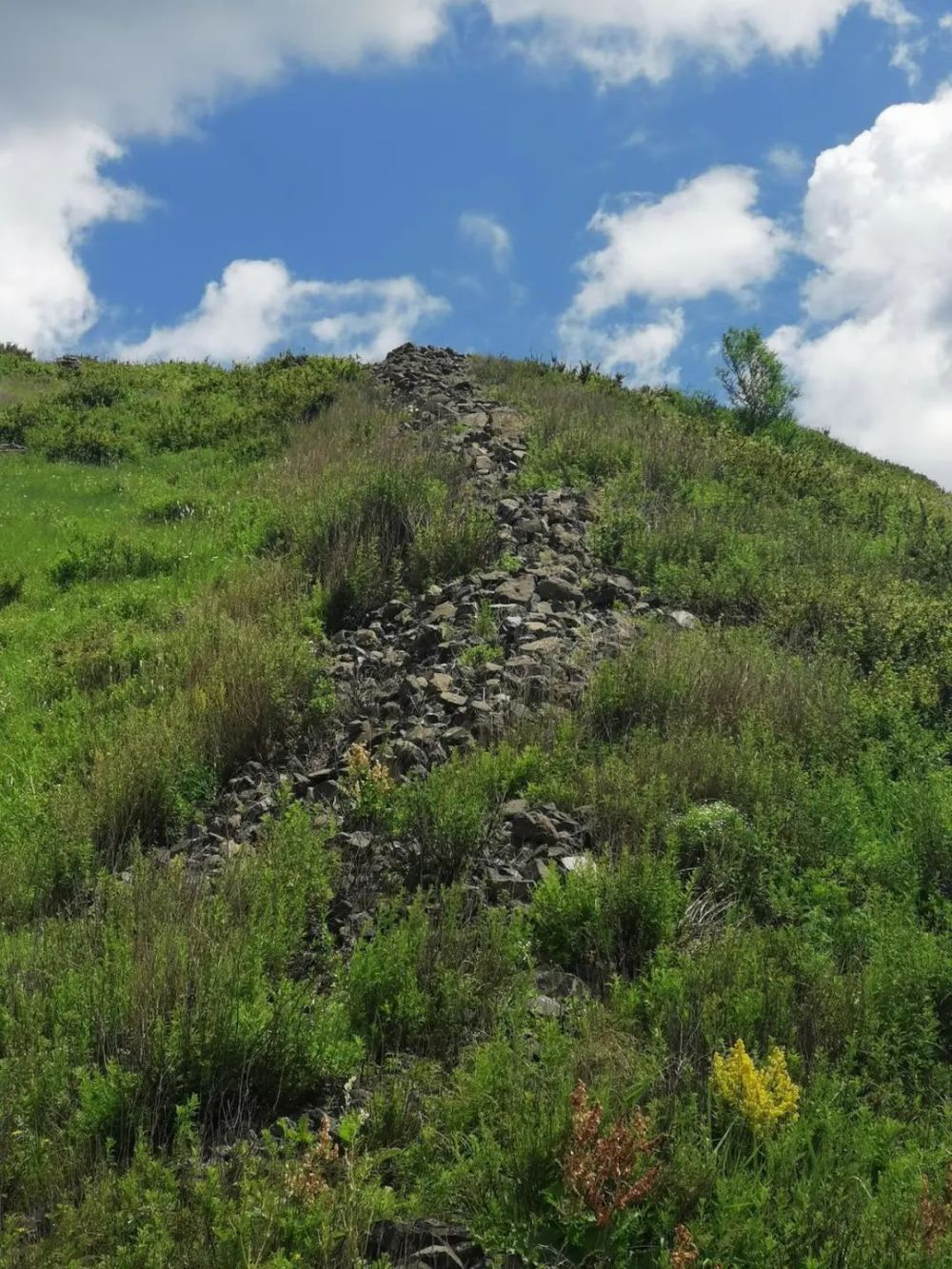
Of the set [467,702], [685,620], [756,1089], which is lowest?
[756,1089]

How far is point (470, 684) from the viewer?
24.4ft

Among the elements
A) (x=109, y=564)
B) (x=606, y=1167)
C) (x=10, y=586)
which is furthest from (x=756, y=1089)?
(x=10, y=586)

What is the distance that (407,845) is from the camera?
213 inches

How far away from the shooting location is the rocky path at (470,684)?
211 inches

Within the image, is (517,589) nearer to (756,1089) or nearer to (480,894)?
(480,894)

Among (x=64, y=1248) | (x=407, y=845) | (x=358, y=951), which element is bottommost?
(x=64, y=1248)

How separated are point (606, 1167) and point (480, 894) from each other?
1915 millimetres

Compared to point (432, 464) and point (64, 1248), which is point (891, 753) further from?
point (432, 464)

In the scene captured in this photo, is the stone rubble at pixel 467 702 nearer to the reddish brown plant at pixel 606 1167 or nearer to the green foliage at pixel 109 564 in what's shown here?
the reddish brown plant at pixel 606 1167

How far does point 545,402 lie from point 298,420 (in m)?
4.48

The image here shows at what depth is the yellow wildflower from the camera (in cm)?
340

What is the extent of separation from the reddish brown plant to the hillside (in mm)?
14

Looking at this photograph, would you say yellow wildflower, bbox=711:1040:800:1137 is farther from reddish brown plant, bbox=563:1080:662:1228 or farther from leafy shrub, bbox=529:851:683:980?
leafy shrub, bbox=529:851:683:980

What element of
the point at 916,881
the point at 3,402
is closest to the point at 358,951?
the point at 916,881
